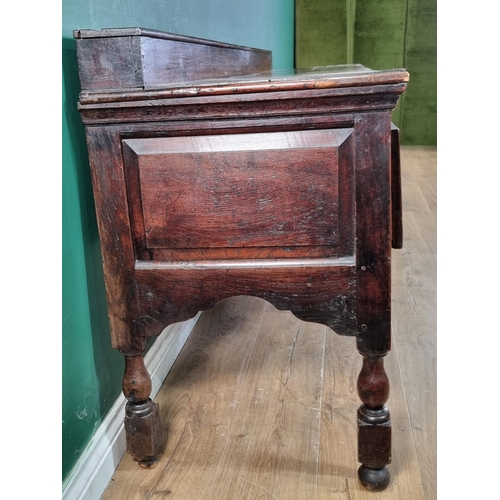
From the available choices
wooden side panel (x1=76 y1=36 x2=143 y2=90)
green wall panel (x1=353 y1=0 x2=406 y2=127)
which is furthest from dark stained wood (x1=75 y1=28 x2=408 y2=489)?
green wall panel (x1=353 y1=0 x2=406 y2=127)

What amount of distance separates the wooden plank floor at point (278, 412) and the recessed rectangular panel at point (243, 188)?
475 millimetres

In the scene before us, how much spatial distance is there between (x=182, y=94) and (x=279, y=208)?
9.4 inches

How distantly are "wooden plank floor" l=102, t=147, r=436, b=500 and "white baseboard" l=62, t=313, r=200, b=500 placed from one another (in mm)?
27

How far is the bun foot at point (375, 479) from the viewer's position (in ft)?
3.93

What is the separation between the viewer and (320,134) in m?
1.02

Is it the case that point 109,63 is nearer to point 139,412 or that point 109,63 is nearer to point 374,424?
point 139,412

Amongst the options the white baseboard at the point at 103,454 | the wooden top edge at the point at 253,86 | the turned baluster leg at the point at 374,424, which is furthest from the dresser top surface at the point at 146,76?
the white baseboard at the point at 103,454

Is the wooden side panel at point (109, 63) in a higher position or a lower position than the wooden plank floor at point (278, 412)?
higher

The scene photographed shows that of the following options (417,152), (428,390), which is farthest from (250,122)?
(417,152)

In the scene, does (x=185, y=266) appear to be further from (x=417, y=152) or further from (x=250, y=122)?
(x=417, y=152)

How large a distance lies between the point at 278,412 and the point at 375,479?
1.11 ft

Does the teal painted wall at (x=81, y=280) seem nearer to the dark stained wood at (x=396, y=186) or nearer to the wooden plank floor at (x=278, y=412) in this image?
the wooden plank floor at (x=278, y=412)

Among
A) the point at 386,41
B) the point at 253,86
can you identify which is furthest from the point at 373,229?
the point at 386,41

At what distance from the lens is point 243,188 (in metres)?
→ 1.06
